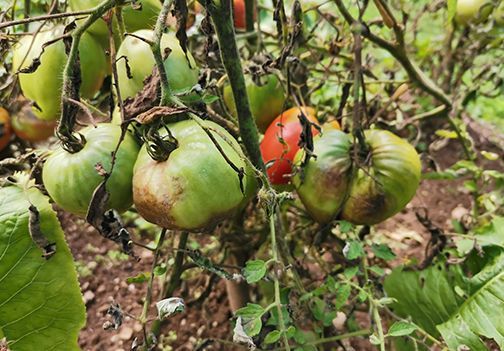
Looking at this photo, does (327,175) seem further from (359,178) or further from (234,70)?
(234,70)

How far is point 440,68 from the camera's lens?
1.86 metres

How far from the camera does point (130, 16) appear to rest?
0.84 meters

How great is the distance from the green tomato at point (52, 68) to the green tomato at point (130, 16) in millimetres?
17

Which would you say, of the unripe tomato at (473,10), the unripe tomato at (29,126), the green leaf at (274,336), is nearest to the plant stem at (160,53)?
the green leaf at (274,336)

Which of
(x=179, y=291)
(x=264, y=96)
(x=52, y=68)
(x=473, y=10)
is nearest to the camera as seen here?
(x=52, y=68)

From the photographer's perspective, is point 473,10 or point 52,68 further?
point 473,10

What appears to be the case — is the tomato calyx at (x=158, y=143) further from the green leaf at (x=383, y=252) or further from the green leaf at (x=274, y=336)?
the green leaf at (x=383, y=252)

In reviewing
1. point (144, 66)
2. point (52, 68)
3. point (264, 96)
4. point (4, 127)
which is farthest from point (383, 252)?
point (4, 127)

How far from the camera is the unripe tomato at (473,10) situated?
1541 mm

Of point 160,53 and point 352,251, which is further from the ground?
point 160,53

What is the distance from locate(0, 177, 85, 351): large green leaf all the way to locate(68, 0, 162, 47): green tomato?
0.25 m

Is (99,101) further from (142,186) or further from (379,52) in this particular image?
(379,52)

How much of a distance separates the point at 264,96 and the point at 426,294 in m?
0.51

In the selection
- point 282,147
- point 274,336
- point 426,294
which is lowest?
point 426,294
